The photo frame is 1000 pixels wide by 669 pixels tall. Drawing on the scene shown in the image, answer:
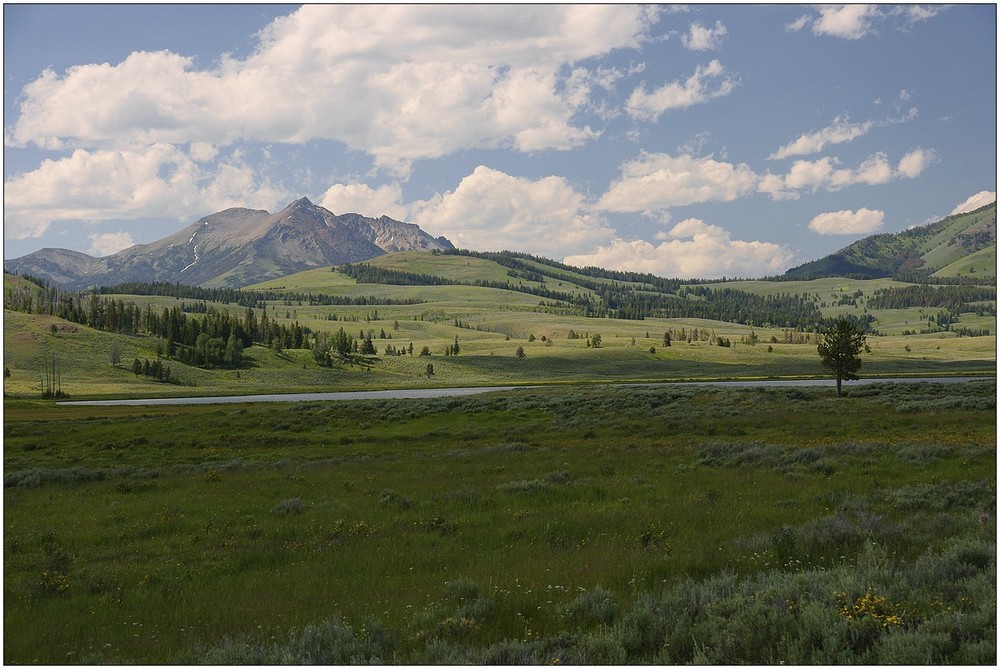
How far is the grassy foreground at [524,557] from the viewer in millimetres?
8594

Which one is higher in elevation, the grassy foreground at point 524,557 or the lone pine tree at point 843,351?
the lone pine tree at point 843,351

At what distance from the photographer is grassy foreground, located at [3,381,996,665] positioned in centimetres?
859

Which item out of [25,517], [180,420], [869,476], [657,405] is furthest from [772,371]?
[25,517]

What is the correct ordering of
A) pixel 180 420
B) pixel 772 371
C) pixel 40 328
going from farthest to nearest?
pixel 40 328, pixel 772 371, pixel 180 420

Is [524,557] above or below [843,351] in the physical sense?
below

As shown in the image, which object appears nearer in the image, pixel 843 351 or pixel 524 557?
pixel 524 557

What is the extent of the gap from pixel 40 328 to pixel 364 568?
20147 centimetres

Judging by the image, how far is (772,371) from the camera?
543 ft

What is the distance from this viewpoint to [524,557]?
44.2 feet

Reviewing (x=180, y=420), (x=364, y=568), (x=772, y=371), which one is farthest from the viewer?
(x=772, y=371)

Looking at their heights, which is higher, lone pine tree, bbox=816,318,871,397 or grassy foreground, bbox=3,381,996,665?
lone pine tree, bbox=816,318,871,397

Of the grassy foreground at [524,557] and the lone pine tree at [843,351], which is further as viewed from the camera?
the lone pine tree at [843,351]

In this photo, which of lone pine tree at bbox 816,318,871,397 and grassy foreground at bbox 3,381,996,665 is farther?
lone pine tree at bbox 816,318,871,397

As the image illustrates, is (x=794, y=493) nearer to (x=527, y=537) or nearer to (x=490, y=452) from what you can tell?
(x=527, y=537)
